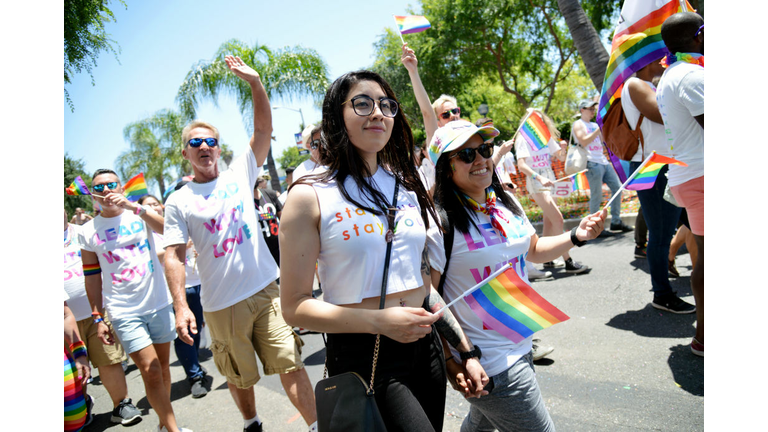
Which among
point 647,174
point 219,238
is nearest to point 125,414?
point 219,238

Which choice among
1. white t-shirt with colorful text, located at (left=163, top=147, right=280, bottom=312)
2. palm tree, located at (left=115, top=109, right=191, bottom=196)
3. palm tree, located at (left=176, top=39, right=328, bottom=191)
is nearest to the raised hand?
white t-shirt with colorful text, located at (left=163, top=147, right=280, bottom=312)

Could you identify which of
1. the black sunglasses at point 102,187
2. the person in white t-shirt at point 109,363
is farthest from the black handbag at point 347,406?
the person in white t-shirt at point 109,363

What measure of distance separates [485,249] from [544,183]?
3712 mm

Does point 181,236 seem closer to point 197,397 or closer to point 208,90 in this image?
point 197,397

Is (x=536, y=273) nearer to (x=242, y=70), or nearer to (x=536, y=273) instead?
(x=536, y=273)

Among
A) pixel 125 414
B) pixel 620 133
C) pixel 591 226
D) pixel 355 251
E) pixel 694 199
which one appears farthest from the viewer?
pixel 125 414

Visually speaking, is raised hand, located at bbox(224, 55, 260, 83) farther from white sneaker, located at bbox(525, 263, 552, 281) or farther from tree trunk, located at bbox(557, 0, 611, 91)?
tree trunk, located at bbox(557, 0, 611, 91)

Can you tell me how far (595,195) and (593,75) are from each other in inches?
75.4

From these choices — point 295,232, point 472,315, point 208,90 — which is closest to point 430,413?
point 472,315

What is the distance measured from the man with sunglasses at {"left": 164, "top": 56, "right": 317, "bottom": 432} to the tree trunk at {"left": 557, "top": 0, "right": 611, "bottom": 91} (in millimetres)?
6004

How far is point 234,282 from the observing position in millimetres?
3176

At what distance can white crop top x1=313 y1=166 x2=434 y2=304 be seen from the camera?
67.4 inches

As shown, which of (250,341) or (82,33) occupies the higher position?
(82,33)

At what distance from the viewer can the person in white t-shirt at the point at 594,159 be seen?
7082 millimetres
